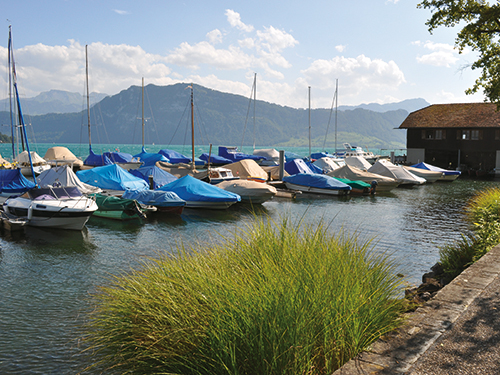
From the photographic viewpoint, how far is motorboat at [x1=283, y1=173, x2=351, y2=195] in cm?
3669

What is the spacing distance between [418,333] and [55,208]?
19.4m

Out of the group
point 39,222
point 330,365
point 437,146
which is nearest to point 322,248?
point 330,365

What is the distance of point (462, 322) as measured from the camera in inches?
224

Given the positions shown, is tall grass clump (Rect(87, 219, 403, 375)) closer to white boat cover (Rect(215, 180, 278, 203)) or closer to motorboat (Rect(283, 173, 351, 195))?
white boat cover (Rect(215, 180, 278, 203))

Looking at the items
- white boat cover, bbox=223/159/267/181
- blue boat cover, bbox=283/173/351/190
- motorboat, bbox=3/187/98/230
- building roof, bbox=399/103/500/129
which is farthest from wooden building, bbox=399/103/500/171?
motorboat, bbox=3/187/98/230

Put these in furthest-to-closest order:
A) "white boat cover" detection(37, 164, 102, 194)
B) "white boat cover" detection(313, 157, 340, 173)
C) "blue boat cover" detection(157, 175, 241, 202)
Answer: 1. "white boat cover" detection(313, 157, 340, 173)
2. "white boat cover" detection(37, 164, 102, 194)
3. "blue boat cover" detection(157, 175, 241, 202)

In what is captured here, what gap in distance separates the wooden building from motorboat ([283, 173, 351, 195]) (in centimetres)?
2873

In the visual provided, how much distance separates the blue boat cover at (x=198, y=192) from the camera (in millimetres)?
26953

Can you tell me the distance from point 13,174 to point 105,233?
28.3ft

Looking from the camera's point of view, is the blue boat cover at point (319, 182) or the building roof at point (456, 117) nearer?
the blue boat cover at point (319, 182)

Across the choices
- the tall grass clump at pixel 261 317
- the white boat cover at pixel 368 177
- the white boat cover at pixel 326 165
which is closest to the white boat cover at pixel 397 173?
the white boat cover at pixel 368 177

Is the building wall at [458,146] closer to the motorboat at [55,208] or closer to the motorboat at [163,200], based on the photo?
the motorboat at [163,200]

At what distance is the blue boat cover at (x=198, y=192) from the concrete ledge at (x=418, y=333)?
65.6 feet

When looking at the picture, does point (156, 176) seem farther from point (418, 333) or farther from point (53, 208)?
point (418, 333)
